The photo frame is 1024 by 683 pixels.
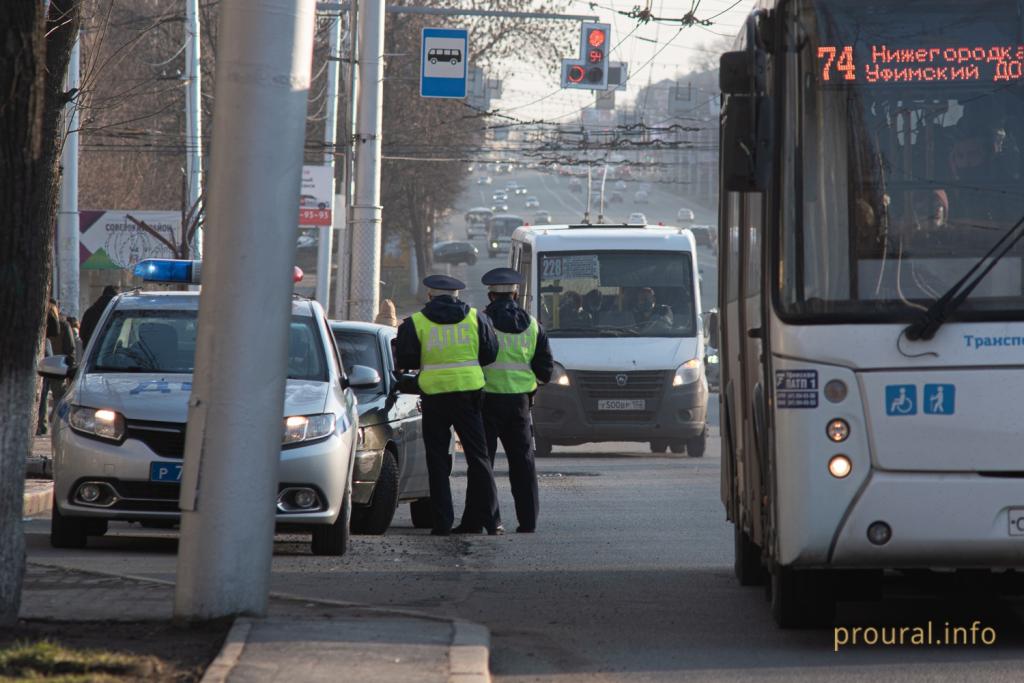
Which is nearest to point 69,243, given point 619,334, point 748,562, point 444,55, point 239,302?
point 444,55

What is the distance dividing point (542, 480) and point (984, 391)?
12.1 m

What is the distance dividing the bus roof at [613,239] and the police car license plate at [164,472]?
504 inches

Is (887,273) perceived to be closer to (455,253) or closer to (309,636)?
(309,636)

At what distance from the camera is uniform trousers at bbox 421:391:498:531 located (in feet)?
41.5

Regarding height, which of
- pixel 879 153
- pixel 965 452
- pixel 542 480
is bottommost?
pixel 542 480

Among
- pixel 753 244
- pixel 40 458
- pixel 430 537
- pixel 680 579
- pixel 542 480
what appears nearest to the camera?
pixel 753 244

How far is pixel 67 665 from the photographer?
6.44 m

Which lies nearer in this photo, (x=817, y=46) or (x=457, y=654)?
(x=457, y=654)

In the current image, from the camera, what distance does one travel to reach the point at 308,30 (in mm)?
7609

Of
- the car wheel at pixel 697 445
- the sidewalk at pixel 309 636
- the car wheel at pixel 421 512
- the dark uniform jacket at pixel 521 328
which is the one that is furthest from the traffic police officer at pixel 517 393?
the car wheel at pixel 697 445

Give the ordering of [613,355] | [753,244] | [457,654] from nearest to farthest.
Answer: [457,654], [753,244], [613,355]

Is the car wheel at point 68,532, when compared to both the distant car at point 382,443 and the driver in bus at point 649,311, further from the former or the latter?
the driver in bus at point 649,311

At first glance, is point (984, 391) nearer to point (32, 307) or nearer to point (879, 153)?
point (879, 153)

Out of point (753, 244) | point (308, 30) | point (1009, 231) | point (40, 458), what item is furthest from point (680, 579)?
point (40, 458)
